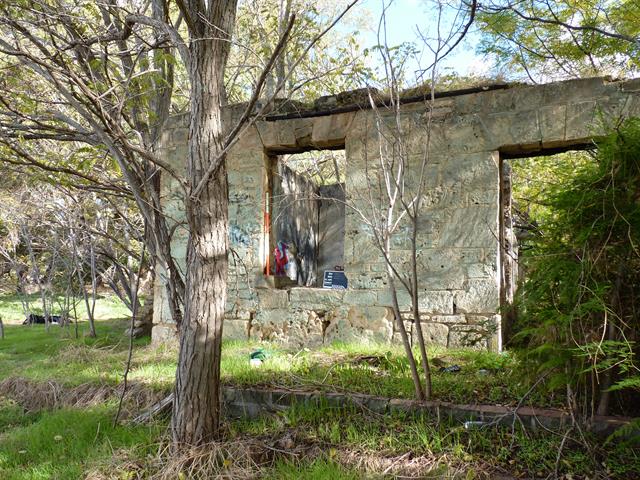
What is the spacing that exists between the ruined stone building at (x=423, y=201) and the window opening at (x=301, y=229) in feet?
0.57

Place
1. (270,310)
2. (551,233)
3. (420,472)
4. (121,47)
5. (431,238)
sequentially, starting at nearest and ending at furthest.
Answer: (420,472) → (551,233) → (431,238) → (270,310) → (121,47)

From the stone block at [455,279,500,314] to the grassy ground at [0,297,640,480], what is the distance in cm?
55

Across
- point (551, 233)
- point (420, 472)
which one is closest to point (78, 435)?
point (420, 472)

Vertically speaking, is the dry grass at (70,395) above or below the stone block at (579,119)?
below

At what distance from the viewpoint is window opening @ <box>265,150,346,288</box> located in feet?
22.3

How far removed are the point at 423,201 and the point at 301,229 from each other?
12.7 feet

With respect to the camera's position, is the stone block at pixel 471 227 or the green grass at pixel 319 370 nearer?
the green grass at pixel 319 370

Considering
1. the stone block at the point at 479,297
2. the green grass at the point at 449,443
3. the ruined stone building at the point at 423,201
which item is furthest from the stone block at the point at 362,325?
the green grass at the point at 449,443

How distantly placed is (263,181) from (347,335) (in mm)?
2203

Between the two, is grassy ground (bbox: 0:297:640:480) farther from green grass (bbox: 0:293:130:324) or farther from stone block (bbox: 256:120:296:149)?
green grass (bbox: 0:293:130:324)

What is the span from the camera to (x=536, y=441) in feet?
9.70

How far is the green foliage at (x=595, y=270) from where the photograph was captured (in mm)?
2738

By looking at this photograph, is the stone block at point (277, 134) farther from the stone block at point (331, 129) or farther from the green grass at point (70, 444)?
the green grass at point (70, 444)

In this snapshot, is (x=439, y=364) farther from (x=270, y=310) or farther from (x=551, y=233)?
(x=270, y=310)
